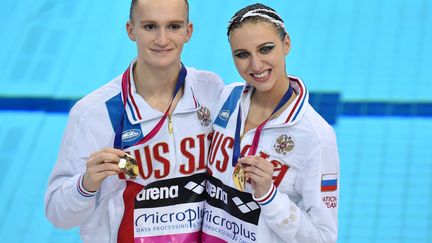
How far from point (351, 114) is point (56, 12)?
2.50 meters

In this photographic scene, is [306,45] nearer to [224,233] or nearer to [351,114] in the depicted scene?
[351,114]

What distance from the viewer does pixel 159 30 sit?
11.4ft

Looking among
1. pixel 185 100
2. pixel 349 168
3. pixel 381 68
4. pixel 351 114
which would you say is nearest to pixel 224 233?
pixel 185 100

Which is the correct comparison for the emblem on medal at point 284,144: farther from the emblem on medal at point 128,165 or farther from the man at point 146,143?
the emblem on medal at point 128,165

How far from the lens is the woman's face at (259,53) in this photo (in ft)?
11.1

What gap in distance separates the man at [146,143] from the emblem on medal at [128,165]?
118mm

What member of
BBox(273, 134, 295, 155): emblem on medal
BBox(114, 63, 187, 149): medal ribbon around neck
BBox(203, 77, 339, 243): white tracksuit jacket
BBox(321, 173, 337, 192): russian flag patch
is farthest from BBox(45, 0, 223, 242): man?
BBox(321, 173, 337, 192): russian flag patch

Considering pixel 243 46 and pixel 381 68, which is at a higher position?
pixel 381 68

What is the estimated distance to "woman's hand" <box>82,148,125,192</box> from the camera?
3.27 meters

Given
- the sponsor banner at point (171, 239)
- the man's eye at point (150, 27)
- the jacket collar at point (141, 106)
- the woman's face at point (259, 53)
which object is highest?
the man's eye at point (150, 27)

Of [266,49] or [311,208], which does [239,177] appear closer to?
[311,208]

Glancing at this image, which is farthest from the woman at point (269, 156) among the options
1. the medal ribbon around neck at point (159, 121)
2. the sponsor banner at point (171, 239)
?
the medal ribbon around neck at point (159, 121)

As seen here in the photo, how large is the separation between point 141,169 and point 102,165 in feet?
1.09

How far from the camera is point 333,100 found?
633 centimetres
